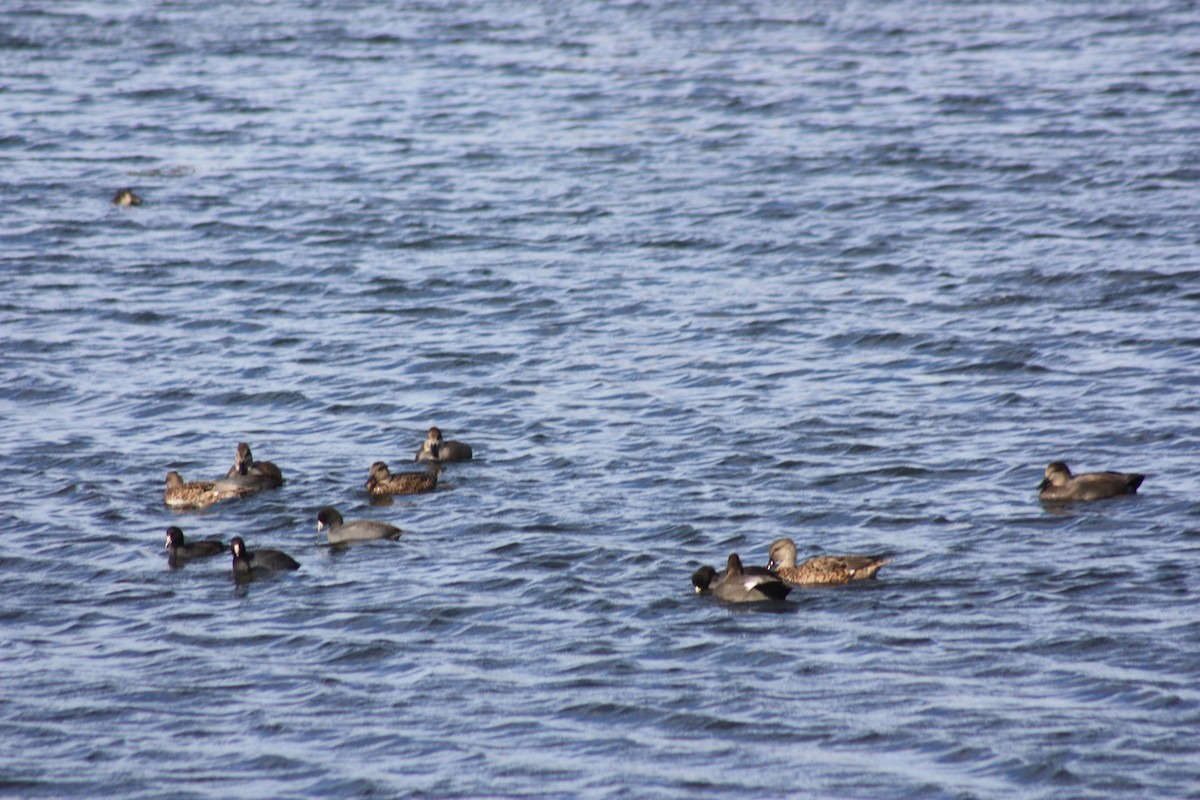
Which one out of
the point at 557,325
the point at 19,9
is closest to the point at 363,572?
the point at 557,325

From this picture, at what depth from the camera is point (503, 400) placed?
20094 mm

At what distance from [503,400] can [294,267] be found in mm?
7269

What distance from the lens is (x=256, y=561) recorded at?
14.9 metres

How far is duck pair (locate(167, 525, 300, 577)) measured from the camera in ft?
48.7

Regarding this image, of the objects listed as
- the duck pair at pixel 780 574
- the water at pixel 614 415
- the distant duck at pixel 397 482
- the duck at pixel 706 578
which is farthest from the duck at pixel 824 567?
the distant duck at pixel 397 482

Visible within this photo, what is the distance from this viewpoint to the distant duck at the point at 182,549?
49.9 feet

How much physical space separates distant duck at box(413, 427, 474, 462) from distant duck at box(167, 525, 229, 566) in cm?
274

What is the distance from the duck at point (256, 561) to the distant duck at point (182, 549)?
54 centimetres

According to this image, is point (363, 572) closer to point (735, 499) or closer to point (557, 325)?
point (735, 499)

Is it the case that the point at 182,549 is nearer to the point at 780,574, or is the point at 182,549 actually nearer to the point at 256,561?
the point at 256,561

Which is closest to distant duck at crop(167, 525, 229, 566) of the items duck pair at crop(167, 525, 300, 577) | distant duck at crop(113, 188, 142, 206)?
duck pair at crop(167, 525, 300, 577)

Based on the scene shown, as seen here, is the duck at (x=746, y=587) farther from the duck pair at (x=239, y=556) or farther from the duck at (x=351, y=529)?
the duck pair at (x=239, y=556)

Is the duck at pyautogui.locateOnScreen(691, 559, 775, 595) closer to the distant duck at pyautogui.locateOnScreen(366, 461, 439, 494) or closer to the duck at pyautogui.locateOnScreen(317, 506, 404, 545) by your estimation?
the duck at pyautogui.locateOnScreen(317, 506, 404, 545)

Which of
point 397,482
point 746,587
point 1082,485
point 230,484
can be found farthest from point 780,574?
point 230,484
